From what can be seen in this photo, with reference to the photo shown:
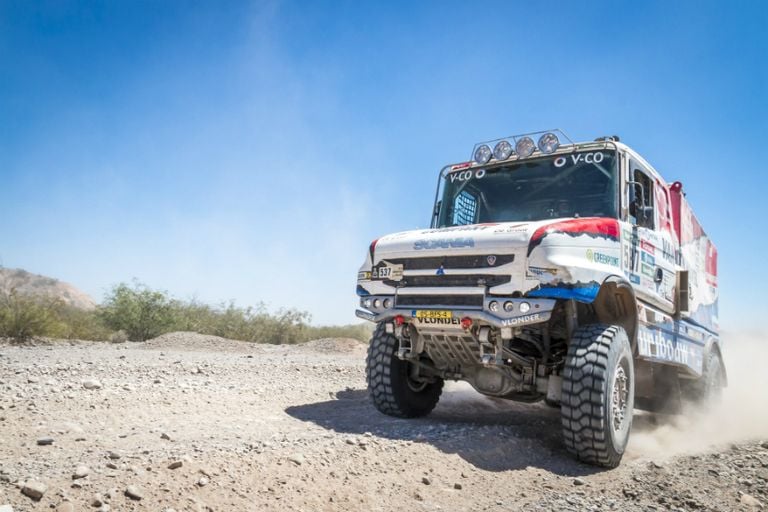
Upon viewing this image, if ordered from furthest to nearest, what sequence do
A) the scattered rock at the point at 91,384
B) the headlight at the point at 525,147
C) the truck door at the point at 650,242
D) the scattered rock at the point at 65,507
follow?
the headlight at the point at 525,147, the scattered rock at the point at 91,384, the truck door at the point at 650,242, the scattered rock at the point at 65,507

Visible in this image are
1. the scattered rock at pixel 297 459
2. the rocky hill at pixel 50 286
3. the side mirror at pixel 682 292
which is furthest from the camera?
the rocky hill at pixel 50 286

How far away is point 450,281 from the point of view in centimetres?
557

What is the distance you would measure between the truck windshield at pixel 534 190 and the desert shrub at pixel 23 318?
34.7ft

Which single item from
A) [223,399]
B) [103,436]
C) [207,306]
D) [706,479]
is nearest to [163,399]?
[223,399]

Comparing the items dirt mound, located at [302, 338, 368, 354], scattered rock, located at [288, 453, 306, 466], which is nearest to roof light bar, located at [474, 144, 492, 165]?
scattered rock, located at [288, 453, 306, 466]

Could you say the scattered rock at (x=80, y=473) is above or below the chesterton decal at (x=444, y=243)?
below

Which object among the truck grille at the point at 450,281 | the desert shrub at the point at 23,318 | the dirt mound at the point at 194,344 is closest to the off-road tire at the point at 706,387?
the truck grille at the point at 450,281

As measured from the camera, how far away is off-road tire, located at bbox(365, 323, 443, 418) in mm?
6496

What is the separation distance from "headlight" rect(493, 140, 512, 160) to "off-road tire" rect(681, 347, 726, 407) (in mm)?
4620

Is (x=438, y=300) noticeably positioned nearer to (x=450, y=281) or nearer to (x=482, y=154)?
(x=450, y=281)

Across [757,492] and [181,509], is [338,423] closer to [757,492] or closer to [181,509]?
[181,509]

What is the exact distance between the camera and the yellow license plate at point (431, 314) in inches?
217

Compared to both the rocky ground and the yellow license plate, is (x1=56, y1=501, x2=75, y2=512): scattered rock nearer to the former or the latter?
the rocky ground

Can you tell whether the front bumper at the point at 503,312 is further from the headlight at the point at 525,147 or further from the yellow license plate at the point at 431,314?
the headlight at the point at 525,147
